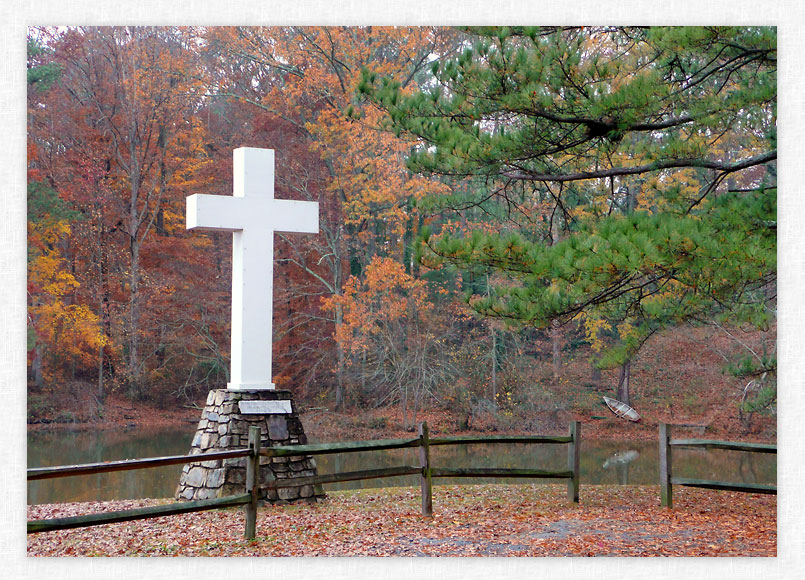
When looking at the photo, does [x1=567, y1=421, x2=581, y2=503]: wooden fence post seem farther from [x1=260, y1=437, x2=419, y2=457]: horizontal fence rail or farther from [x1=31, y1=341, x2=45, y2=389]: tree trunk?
[x1=31, y1=341, x2=45, y2=389]: tree trunk

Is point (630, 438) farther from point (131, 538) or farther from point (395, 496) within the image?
point (131, 538)

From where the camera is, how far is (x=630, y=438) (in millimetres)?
12023

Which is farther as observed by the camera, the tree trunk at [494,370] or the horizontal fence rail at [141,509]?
the tree trunk at [494,370]

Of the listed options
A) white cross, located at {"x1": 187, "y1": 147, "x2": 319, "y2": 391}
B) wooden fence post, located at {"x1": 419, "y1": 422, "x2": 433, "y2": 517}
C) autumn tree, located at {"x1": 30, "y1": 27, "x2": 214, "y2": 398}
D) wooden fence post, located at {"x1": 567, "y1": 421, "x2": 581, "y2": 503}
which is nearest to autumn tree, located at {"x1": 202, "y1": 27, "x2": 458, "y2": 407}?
autumn tree, located at {"x1": 30, "y1": 27, "x2": 214, "y2": 398}

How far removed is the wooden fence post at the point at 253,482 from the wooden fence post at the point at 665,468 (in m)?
2.76

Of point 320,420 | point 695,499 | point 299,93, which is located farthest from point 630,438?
point 299,93

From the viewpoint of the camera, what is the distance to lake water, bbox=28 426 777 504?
7750mm

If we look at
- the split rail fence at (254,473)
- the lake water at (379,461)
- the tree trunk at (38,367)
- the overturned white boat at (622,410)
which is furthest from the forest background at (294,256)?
the split rail fence at (254,473)

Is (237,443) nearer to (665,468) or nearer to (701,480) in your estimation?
(665,468)

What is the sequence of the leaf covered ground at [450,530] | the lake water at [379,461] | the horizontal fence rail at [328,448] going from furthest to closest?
the lake water at [379,461] < the horizontal fence rail at [328,448] < the leaf covered ground at [450,530]

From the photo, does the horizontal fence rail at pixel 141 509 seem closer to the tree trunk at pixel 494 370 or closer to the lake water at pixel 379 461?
the lake water at pixel 379 461

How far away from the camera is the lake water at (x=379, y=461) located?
775cm

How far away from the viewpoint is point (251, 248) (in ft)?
17.8

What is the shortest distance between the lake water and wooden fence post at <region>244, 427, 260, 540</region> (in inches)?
128
